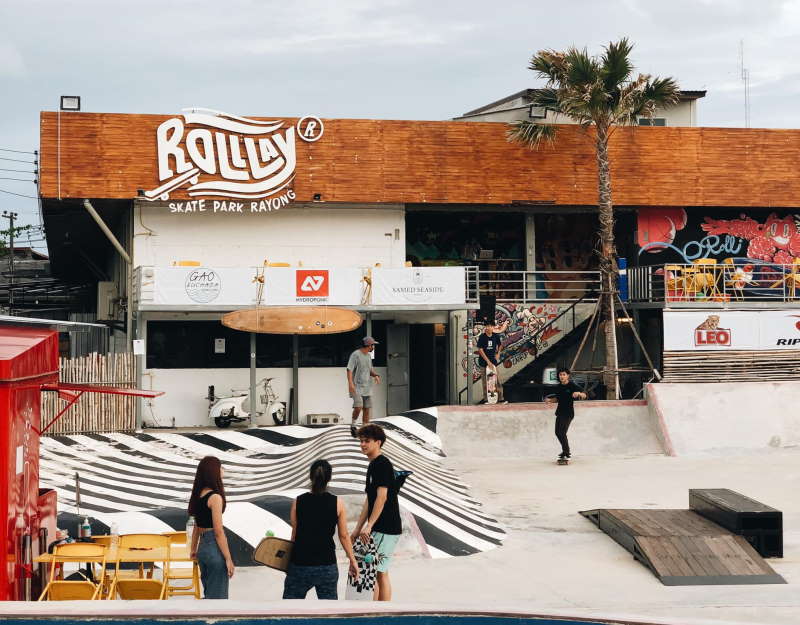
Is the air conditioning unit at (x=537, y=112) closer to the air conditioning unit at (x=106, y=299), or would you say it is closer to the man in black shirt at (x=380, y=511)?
the air conditioning unit at (x=106, y=299)

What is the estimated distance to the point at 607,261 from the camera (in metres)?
27.1

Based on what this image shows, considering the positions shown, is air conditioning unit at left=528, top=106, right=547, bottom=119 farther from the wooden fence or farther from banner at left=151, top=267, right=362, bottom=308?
the wooden fence

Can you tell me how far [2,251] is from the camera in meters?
83.6

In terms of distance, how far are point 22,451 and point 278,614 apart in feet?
12.4

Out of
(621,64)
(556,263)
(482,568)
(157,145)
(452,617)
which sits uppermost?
(621,64)

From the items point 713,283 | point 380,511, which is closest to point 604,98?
point 713,283

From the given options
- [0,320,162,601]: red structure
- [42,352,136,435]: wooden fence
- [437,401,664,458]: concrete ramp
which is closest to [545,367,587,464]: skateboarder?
[437,401,664,458]: concrete ramp

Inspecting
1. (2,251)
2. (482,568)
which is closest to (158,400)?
(482,568)

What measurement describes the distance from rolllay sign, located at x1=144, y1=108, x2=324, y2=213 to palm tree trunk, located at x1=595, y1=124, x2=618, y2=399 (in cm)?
737

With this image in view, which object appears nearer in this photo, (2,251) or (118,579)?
(118,579)

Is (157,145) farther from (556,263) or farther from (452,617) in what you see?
(452,617)

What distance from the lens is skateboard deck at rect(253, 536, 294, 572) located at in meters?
8.39

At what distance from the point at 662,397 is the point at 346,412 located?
8.39 metres

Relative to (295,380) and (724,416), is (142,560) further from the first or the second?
(295,380)
